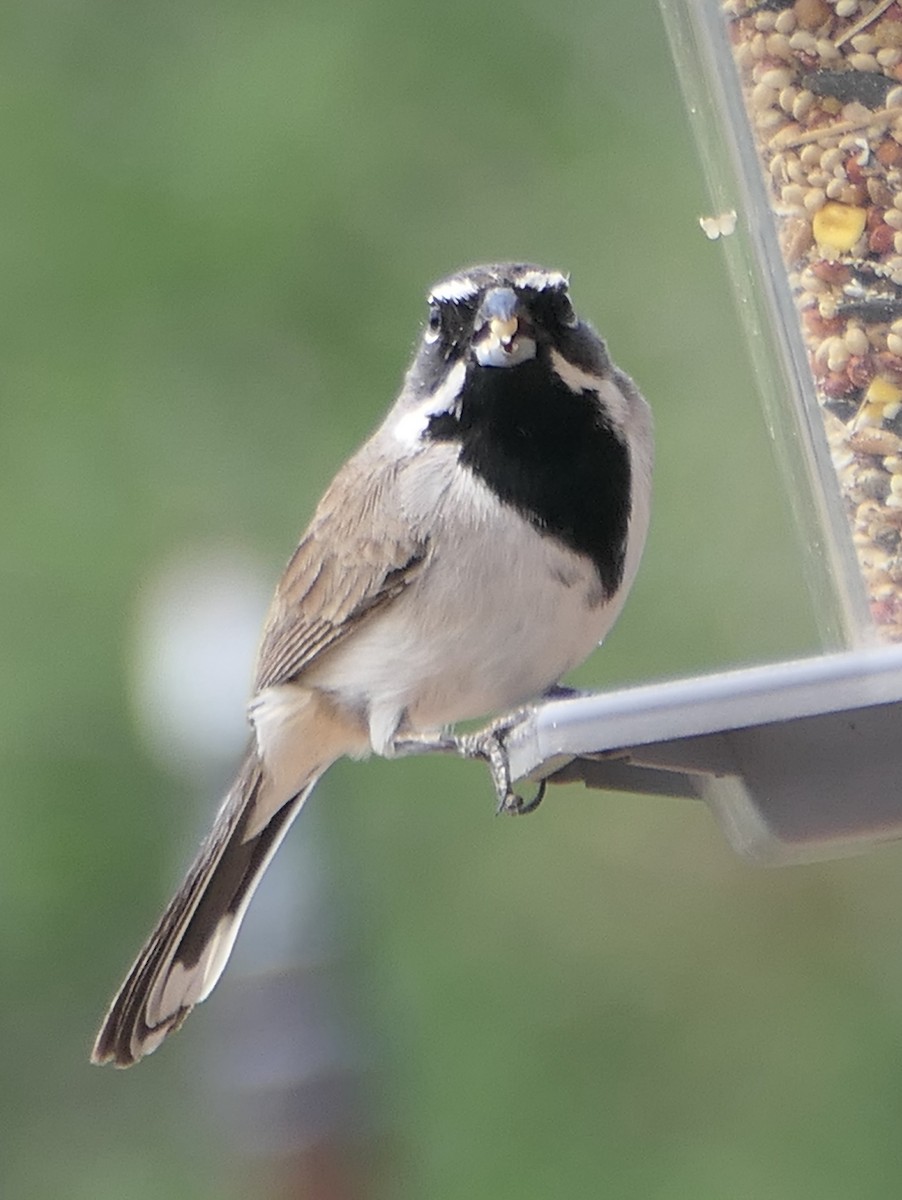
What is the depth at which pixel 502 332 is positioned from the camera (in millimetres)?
3285

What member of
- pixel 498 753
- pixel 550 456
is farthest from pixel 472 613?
pixel 498 753

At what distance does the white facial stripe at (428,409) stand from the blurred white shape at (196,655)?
3.96ft

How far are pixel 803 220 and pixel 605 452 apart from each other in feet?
1.98

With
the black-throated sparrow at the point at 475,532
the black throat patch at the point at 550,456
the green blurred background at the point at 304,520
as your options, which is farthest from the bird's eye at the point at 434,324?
the green blurred background at the point at 304,520

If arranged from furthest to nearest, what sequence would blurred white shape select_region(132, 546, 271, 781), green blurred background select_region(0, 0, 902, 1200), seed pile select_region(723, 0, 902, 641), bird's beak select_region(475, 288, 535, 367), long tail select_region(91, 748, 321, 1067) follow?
1. green blurred background select_region(0, 0, 902, 1200)
2. blurred white shape select_region(132, 546, 271, 781)
3. long tail select_region(91, 748, 321, 1067)
4. bird's beak select_region(475, 288, 535, 367)
5. seed pile select_region(723, 0, 902, 641)

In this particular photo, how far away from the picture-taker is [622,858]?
629cm

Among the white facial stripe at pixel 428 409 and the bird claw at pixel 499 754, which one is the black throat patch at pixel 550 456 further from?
the bird claw at pixel 499 754

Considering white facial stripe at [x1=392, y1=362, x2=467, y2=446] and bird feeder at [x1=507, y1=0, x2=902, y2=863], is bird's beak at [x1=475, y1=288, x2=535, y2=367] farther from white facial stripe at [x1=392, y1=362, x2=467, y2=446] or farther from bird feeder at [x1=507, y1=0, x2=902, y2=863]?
bird feeder at [x1=507, y1=0, x2=902, y2=863]

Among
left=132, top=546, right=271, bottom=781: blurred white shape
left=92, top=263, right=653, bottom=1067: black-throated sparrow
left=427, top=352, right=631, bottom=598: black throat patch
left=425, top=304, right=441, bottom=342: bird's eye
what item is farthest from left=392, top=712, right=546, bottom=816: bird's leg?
left=132, top=546, right=271, bottom=781: blurred white shape

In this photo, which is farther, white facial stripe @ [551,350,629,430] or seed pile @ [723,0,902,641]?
white facial stripe @ [551,350,629,430]

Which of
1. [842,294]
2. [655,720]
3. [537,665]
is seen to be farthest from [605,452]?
[655,720]

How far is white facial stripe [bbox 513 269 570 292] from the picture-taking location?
3.37 metres

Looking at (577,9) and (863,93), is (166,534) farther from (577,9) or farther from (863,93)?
(863,93)

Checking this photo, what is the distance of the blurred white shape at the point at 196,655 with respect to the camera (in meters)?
4.90
